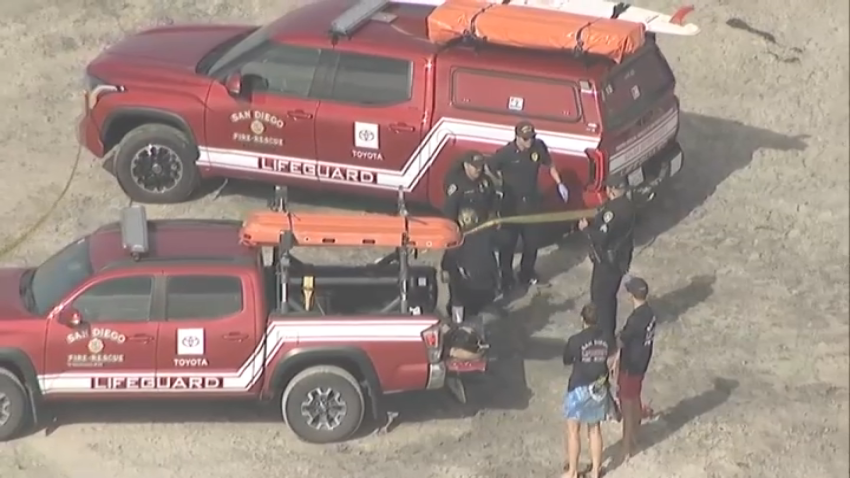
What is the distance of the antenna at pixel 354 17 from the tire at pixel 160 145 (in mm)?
1790

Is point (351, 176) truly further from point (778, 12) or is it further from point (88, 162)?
point (778, 12)

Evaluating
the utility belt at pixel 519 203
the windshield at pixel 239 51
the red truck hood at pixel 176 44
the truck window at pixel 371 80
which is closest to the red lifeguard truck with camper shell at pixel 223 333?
the utility belt at pixel 519 203

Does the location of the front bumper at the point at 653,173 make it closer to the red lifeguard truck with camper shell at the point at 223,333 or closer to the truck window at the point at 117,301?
the red lifeguard truck with camper shell at the point at 223,333

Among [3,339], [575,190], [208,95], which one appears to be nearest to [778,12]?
[575,190]

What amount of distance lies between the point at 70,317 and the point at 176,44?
4.69 m

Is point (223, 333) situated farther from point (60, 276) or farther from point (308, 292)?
point (60, 276)

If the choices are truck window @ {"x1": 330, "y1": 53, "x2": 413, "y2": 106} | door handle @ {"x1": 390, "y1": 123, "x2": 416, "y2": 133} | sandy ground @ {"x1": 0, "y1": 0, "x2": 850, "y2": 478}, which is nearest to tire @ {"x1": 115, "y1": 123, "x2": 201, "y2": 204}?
sandy ground @ {"x1": 0, "y1": 0, "x2": 850, "y2": 478}

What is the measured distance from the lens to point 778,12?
19469 millimetres

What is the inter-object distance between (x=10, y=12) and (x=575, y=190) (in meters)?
8.44

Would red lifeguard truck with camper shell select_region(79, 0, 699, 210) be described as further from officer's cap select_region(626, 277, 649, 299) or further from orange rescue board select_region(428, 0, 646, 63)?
officer's cap select_region(626, 277, 649, 299)

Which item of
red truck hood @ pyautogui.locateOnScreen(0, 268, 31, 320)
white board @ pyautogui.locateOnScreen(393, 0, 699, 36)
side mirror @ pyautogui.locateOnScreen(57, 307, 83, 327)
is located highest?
white board @ pyautogui.locateOnScreen(393, 0, 699, 36)

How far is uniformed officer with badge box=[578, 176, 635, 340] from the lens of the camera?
1291cm

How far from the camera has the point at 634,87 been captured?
14570mm

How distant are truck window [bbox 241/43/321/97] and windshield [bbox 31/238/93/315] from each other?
299cm
